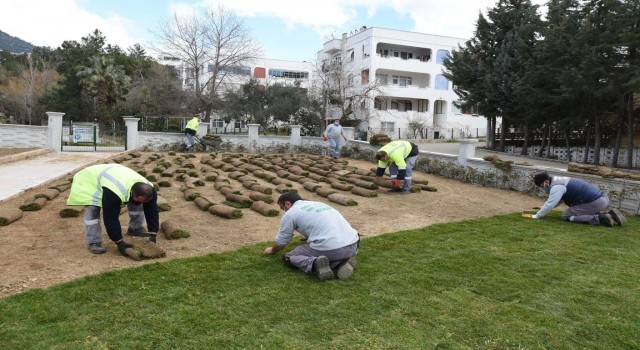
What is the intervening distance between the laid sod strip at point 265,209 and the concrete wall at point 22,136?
12.5 m

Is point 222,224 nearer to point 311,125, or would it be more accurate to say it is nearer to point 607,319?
point 607,319

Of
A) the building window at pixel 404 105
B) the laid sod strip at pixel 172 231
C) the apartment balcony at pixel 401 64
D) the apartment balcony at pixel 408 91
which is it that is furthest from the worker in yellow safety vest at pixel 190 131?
the building window at pixel 404 105

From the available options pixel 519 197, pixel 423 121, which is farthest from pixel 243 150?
pixel 423 121

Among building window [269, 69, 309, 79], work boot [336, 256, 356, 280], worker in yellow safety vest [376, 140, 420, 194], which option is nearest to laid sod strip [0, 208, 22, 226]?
work boot [336, 256, 356, 280]

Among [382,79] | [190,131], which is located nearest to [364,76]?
[382,79]

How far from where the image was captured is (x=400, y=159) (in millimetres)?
9320

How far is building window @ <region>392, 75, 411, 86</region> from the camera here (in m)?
38.5

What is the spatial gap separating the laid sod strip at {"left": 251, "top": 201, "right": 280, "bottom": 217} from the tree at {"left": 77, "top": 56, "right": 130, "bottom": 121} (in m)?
28.2

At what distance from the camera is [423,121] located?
126ft

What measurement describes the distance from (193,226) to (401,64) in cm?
3332

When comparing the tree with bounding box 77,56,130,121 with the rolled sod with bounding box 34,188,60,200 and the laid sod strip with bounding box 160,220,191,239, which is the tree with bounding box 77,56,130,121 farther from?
the laid sod strip with bounding box 160,220,191,239

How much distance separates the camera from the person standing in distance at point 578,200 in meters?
7.10

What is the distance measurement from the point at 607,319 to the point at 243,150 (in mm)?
16619

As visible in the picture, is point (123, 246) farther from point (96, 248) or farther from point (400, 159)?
point (400, 159)
